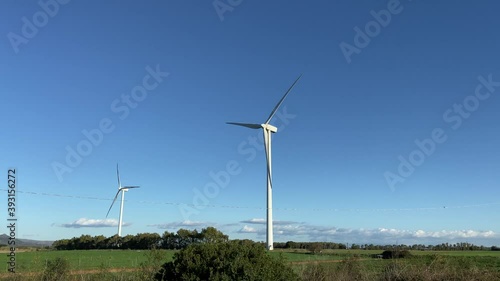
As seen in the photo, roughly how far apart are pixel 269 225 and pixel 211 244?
41.3 metres

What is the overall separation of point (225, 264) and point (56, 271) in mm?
8339

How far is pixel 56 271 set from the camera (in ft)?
46.6

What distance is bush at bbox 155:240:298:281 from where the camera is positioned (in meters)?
8.17

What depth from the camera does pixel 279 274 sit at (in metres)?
8.52

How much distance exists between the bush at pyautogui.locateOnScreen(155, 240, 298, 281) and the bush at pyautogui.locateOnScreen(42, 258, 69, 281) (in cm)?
628

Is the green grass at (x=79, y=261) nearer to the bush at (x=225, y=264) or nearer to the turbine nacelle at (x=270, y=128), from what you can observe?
the bush at (x=225, y=264)

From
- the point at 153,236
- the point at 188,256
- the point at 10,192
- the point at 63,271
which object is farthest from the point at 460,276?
the point at 153,236

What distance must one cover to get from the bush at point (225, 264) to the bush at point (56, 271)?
20.6 feet

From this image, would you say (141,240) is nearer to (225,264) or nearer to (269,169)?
(269,169)

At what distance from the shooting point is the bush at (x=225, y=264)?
8.17 meters

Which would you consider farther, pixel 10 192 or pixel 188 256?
pixel 10 192

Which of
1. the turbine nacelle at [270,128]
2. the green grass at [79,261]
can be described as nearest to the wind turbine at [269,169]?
the turbine nacelle at [270,128]

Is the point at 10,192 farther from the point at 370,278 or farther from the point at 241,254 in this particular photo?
the point at 370,278

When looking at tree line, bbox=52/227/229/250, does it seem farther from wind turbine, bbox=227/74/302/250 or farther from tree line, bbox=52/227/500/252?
wind turbine, bbox=227/74/302/250
